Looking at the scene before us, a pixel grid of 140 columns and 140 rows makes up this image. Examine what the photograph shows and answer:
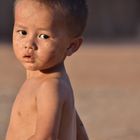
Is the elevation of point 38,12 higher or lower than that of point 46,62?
higher

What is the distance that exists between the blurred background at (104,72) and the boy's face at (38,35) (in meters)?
3.41

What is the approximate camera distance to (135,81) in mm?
12578

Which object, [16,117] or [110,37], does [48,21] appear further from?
[110,37]

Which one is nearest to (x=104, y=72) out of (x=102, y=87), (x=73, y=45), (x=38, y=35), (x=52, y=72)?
(x=102, y=87)

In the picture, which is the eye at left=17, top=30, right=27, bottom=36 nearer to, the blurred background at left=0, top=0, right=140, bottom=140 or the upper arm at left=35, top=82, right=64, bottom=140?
the upper arm at left=35, top=82, right=64, bottom=140

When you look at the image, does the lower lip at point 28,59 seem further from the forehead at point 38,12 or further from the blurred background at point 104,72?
the blurred background at point 104,72

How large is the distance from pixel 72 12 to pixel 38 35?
0.18 meters

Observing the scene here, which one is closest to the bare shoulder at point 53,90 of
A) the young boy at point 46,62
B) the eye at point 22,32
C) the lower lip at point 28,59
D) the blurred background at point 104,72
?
the young boy at point 46,62

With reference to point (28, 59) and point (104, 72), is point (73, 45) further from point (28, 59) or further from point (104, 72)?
point (104, 72)

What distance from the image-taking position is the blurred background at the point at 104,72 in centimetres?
876

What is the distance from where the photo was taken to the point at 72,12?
12.5ft

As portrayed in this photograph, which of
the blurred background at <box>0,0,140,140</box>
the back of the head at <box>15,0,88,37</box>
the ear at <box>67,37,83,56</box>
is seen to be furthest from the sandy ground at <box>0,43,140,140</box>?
the back of the head at <box>15,0,88,37</box>

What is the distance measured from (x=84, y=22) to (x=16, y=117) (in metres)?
0.54

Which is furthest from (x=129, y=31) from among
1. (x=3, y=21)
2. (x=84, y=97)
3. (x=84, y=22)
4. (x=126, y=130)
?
(x=84, y=22)
